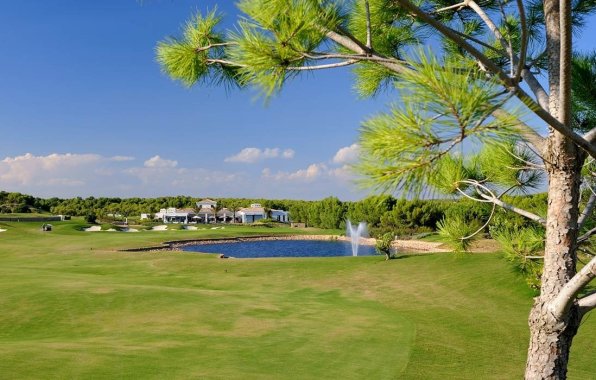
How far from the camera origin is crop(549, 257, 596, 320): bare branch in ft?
9.82

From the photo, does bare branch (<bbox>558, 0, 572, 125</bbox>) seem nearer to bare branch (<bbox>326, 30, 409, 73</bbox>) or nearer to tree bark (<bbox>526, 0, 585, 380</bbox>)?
tree bark (<bbox>526, 0, 585, 380</bbox>)

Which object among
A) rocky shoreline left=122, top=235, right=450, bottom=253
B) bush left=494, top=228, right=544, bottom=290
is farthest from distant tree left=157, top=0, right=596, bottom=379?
rocky shoreline left=122, top=235, right=450, bottom=253

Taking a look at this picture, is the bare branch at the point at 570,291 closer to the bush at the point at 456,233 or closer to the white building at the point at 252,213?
the bush at the point at 456,233

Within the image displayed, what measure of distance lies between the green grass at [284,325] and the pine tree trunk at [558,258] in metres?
3.82

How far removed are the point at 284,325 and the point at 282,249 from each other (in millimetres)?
28582

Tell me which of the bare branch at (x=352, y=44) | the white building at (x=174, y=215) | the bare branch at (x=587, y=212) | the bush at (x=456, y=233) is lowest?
the white building at (x=174, y=215)

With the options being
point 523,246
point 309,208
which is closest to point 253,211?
point 309,208

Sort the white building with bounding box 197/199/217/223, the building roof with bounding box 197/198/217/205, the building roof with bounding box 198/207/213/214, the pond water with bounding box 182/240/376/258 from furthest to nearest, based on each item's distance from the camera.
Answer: the building roof with bounding box 197/198/217/205, the building roof with bounding box 198/207/213/214, the white building with bounding box 197/199/217/223, the pond water with bounding box 182/240/376/258

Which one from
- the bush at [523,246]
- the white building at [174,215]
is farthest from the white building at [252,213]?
the bush at [523,246]

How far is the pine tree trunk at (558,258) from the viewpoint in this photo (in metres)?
3.26

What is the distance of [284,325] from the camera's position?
10.1 meters

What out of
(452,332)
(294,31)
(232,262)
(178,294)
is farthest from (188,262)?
(294,31)

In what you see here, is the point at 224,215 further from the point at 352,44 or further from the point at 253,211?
the point at 352,44

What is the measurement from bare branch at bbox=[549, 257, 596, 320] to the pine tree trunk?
2.0 inches
